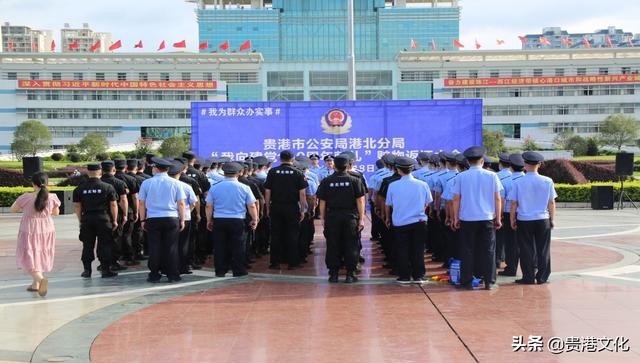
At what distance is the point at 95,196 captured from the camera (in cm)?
930

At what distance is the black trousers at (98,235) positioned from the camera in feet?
30.7

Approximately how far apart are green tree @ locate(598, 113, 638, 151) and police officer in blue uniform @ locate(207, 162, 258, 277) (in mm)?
60516

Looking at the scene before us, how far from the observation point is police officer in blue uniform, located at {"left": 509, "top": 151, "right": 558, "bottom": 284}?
841 cm

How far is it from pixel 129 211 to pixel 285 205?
260 centimetres

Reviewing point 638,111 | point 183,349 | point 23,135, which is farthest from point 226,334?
point 638,111

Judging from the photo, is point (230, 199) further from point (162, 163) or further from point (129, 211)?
point (129, 211)

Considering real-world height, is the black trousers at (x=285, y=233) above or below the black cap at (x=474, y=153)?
below

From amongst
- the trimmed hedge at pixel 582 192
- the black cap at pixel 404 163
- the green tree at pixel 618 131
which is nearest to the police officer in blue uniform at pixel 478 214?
the black cap at pixel 404 163

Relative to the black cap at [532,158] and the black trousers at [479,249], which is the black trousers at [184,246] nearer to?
the black trousers at [479,249]

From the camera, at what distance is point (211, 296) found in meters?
7.93

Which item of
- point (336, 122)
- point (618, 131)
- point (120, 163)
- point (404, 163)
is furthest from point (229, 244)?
point (618, 131)

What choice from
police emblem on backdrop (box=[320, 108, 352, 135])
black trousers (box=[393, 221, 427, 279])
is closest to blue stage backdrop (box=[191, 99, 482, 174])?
police emblem on backdrop (box=[320, 108, 352, 135])

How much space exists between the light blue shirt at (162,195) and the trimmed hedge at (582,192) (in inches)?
665

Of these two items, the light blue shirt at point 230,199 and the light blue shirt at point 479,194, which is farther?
the light blue shirt at point 230,199
